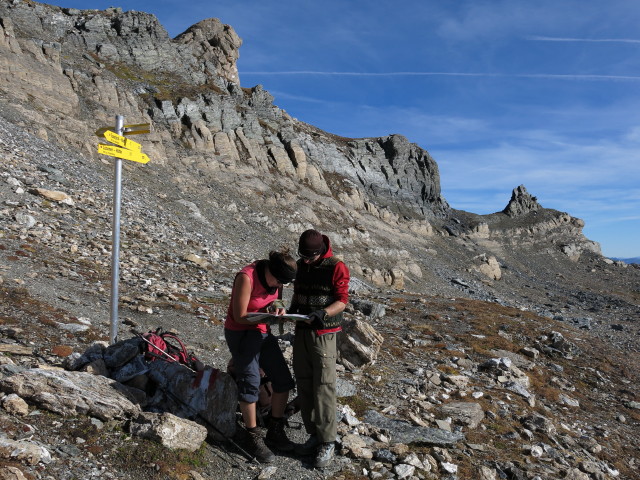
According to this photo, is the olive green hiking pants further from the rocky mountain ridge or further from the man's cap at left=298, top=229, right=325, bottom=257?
the man's cap at left=298, top=229, right=325, bottom=257

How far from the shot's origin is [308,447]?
596 centimetres

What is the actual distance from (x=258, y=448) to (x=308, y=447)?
2.67 ft

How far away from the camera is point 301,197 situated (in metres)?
46.6

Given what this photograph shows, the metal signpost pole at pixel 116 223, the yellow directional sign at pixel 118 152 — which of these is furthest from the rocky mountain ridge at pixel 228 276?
the yellow directional sign at pixel 118 152

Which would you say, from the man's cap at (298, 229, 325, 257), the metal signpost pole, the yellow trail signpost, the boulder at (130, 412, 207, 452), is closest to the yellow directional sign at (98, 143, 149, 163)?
the yellow trail signpost

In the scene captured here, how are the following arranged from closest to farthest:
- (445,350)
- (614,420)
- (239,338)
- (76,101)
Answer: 1. (239,338)
2. (614,420)
3. (445,350)
4. (76,101)

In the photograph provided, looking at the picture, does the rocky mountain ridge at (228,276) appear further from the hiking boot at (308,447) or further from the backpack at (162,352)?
the backpack at (162,352)

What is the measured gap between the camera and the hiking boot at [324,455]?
5.67m

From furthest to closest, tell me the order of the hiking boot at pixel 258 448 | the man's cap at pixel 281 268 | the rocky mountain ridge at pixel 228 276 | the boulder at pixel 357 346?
1. the boulder at pixel 357 346
2. the rocky mountain ridge at pixel 228 276
3. the hiking boot at pixel 258 448
4. the man's cap at pixel 281 268

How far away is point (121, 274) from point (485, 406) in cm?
1196

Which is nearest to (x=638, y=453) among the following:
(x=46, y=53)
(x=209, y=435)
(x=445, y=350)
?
(x=445, y=350)

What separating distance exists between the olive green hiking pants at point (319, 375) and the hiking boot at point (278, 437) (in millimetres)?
436

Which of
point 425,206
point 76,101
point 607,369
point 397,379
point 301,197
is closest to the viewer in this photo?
point 397,379

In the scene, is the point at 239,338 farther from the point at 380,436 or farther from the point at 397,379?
the point at 397,379
